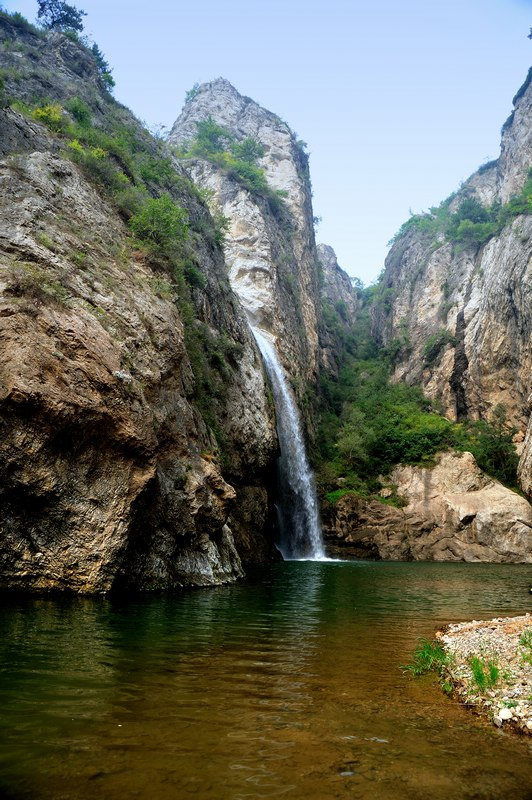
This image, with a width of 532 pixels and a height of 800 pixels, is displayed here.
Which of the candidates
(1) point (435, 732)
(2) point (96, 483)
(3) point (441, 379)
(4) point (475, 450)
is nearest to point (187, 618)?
(2) point (96, 483)

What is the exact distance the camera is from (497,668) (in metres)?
6.16

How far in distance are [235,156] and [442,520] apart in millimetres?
46161

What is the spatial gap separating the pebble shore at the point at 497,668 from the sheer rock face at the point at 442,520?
23.8 m

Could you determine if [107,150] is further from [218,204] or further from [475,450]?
[475,450]

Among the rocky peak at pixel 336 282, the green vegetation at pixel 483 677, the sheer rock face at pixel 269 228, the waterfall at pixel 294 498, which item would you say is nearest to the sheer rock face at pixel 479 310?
the sheer rock face at pixel 269 228

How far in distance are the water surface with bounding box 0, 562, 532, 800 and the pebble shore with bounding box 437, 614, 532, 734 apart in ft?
0.82

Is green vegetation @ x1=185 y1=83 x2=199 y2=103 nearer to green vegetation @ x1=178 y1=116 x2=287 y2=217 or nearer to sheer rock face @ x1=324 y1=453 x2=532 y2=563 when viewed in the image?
green vegetation @ x1=178 y1=116 x2=287 y2=217

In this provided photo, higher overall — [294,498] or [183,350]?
[183,350]

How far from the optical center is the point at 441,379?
152 feet

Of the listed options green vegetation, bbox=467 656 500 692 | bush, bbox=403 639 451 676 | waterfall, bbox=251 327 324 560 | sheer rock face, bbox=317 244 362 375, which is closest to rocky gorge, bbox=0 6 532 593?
sheer rock face, bbox=317 244 362 375

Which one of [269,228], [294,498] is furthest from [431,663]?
[269,228]

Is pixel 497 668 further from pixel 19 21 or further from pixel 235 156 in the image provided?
pixel 235 156

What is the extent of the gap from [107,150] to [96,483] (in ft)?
65.5

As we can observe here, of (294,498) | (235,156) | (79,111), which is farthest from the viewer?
(235,156)
